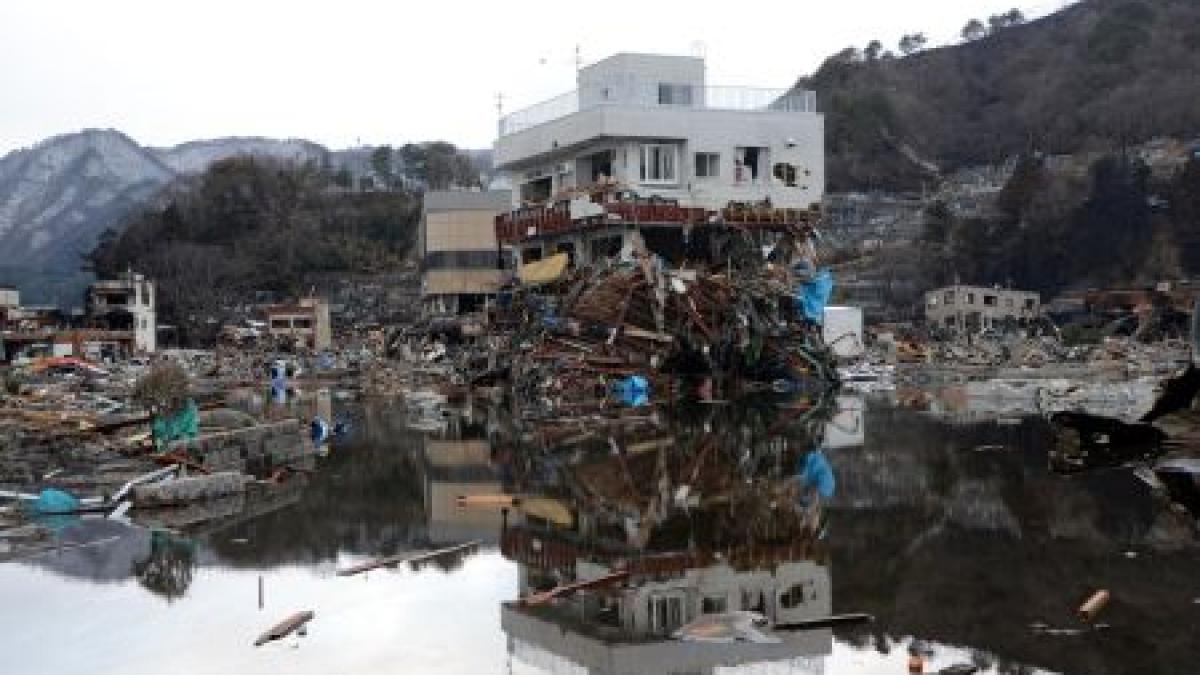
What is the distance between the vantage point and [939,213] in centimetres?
11244

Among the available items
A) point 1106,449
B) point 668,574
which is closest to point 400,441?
point 1106,449

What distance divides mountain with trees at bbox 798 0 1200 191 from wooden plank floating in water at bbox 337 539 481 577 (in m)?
125

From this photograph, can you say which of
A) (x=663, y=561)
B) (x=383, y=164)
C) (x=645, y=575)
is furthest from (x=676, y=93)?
(x=383, y=164)

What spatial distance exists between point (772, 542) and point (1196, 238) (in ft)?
307

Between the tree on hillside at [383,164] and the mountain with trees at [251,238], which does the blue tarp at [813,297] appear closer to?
the mountain with trees at [251,238]

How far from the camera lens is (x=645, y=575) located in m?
14.2

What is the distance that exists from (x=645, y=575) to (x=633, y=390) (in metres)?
29.3

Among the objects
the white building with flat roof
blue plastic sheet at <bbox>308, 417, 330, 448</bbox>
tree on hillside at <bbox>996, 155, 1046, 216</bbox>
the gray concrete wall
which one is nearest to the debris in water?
the gray concrete wall

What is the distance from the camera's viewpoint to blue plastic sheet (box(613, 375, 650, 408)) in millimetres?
42938

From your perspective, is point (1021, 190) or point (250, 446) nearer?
point (250, 446)

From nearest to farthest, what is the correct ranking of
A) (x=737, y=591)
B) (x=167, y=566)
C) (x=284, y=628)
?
(x=284, y=628), (x=737, y=591), (x=167, y=566)

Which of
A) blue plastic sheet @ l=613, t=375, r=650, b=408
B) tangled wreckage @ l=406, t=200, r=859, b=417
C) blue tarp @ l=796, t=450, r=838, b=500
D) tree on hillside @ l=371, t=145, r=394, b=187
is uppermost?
tree on hillside @ l=371, t=145, r=394, b=187

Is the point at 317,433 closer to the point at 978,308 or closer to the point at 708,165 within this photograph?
the point at 708,165

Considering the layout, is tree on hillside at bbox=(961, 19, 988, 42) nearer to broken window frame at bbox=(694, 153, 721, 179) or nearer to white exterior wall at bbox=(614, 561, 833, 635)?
broken window frame at bbox=(694, 153, 721, 179)
